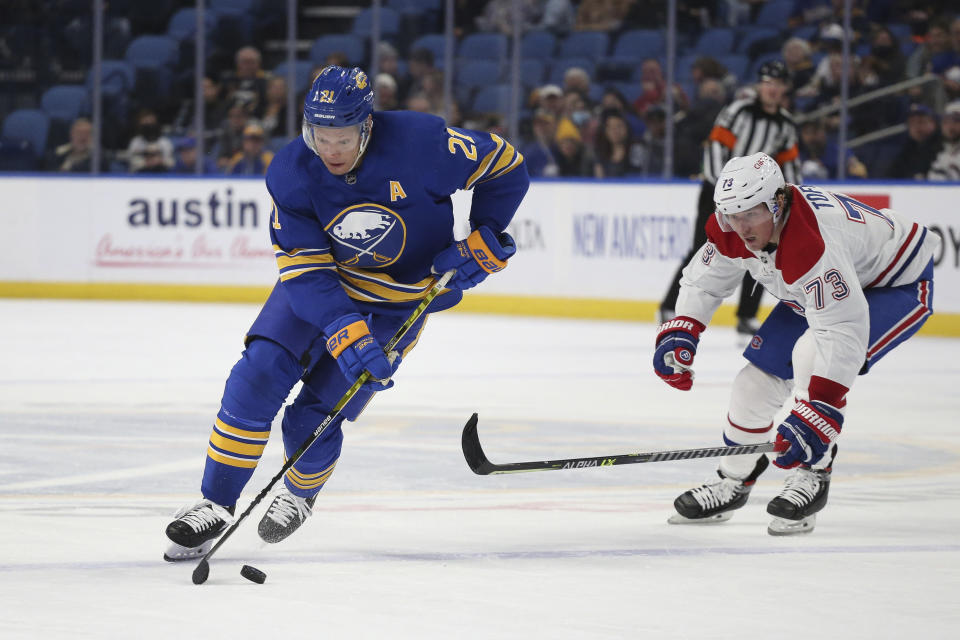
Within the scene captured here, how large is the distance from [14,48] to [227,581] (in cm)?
981

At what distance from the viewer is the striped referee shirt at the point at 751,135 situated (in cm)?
856

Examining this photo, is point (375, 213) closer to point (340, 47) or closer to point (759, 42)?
point (759, 42)

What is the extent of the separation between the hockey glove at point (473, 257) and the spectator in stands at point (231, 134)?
27.0 ft

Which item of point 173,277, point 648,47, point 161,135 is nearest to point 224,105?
point 161,135

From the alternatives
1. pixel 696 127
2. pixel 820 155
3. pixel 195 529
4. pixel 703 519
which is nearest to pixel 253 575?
pixel 195 529

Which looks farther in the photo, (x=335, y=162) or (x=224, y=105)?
(x=224, y=105)

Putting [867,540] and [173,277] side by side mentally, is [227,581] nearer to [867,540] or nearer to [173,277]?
[867,540]

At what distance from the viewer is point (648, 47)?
1069 centimetres

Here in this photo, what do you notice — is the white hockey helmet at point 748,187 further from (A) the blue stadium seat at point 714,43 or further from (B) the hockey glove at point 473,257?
(A) the blue stadium seat at point 714,43

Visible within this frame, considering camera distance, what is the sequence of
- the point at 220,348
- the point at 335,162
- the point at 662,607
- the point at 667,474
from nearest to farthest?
the point at 662,607 → the point at 335,162 → the point at 667,474 → the point at 220,348

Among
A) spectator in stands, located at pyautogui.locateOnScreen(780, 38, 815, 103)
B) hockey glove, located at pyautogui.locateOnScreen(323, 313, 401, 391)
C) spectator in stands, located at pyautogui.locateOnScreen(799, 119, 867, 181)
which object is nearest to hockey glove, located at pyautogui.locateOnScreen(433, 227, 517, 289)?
hockey glove, located at pyautogui.locateOnScreen(323, 313, 401, 391)

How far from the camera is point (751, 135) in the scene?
8.57 meters

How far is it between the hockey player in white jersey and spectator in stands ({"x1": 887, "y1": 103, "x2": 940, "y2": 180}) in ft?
19.3

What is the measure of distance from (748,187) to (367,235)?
0.90 metres
